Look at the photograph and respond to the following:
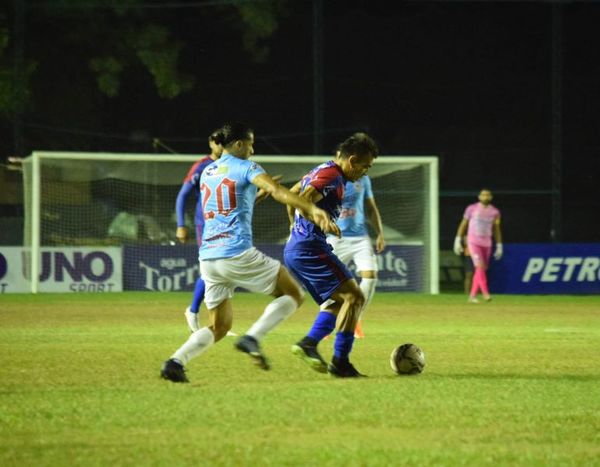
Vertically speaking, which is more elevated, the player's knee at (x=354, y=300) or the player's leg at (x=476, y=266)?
the player's knee at (x=354, y=300)

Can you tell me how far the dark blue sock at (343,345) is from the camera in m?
9.91

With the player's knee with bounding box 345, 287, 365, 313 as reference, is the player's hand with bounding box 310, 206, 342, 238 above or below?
above

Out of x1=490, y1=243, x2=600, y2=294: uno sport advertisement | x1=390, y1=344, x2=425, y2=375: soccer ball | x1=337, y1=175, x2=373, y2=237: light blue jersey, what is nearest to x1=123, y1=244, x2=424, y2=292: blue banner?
x1=490, y1=243, x2=600, y2=294: uno sport advertisement

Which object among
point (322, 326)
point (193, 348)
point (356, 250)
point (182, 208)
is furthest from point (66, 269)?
point (193, 348)

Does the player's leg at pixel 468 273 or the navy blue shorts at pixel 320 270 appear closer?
the navy blue shorts at pixel 320 270

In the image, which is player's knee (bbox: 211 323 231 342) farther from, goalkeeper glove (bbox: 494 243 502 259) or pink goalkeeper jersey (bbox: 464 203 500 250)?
goalkeeper glove (bbox: 494 243 502 259)

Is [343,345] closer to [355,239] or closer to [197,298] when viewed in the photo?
[197,298]

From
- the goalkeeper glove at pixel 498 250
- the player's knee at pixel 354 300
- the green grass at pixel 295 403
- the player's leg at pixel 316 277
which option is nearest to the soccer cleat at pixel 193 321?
the green grass at pixel 295 403

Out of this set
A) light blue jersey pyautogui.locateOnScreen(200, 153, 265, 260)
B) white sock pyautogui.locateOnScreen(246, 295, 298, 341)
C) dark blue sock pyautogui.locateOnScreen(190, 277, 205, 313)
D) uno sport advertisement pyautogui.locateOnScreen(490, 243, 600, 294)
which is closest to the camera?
light blue jersey pyautogui.locateOnScreen(200, 153, 265, 260)

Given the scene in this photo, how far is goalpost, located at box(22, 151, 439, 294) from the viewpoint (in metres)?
24.8

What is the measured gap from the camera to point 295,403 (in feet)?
27.5

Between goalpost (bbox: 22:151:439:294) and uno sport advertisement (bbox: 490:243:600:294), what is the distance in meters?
1.58

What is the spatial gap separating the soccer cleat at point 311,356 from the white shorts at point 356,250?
437 cm

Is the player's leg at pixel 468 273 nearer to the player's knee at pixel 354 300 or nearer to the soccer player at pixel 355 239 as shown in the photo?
the soccer player at pixel 355 239
